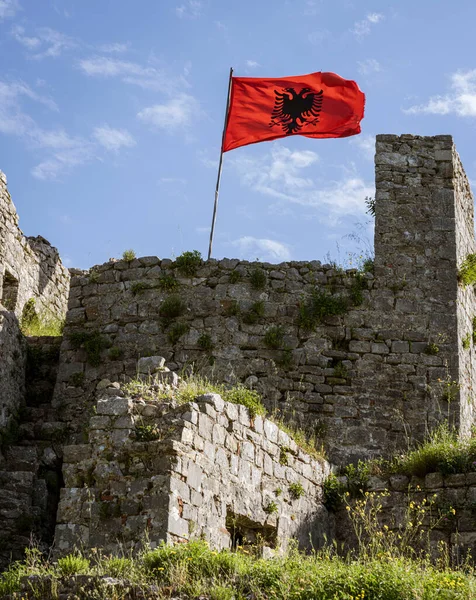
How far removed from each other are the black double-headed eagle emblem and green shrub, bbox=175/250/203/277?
290 cm

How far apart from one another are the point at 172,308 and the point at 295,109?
4259mm

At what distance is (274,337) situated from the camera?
16672mm

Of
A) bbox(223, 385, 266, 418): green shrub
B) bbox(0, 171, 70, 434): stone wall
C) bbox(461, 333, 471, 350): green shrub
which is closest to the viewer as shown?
bbox(223, 385, 266, 418): green shrub

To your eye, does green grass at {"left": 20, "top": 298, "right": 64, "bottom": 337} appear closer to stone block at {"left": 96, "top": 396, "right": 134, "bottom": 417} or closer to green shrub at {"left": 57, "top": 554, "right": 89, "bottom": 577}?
stone block at {"left": 96, "top": 396, "right": 134, "bottom": 417}

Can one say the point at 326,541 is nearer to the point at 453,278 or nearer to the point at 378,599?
the point at 378,599

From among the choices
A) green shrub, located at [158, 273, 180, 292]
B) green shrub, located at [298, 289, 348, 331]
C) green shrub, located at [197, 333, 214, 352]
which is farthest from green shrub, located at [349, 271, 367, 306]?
green shrub, located at [158, 273, 180, 292]

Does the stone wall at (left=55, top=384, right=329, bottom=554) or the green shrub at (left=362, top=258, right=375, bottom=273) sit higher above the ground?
the green shrub at (left=362, top=258, right=375, bottom=273)

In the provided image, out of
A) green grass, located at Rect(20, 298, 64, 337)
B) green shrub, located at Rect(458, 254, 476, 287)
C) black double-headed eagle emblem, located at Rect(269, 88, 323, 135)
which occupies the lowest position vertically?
green grass, located at Rect(20, 298, 64, 337)

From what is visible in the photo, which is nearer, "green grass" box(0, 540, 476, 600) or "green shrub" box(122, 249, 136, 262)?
"green grass" box(0, 540, 476, 600)

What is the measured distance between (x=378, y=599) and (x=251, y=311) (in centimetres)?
789

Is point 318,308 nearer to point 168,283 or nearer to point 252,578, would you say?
point 168,283

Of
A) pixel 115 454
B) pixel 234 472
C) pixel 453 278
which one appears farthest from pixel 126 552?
pixel 453 278

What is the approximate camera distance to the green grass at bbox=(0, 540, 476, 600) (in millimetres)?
9484

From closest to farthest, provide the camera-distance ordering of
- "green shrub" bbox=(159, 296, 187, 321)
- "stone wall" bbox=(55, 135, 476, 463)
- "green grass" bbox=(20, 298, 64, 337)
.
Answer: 1. "stone wall" bbox=(55, 135, 476, 463)
2. "green shrub" bbox=(159, 296, 187, 321)
3. "green grass" bbox=(20, 298, 64, 337)
